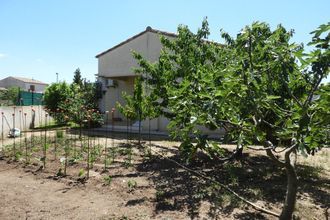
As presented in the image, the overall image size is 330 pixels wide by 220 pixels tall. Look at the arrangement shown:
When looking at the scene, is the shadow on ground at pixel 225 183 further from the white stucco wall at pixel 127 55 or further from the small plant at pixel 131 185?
the white stucco wall at pixel 127 55

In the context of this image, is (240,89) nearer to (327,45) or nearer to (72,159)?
(327,45)

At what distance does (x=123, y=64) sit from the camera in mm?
18156

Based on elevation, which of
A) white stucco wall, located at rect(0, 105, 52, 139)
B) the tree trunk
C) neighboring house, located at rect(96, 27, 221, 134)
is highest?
neighboring house, located at rect(96, 27, 221, 134)

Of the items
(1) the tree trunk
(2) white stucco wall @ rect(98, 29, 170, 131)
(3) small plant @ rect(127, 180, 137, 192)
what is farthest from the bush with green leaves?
(2) white stucco wall @ rect(98, 29, 170, 131)

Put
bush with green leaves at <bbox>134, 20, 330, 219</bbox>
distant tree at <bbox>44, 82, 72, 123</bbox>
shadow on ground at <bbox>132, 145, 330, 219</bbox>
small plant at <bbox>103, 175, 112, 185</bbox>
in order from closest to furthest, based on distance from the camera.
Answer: bush with green leaves at <bbox>134, 20, 330, 219</bbox> < shadow on ground at <bbox>132, 145, 330, 219</bbox> < small plant at <bbox>103, 175, 112, 185</bbox> < distant tree at <bbox>44, 82, 72, 123</bbox>

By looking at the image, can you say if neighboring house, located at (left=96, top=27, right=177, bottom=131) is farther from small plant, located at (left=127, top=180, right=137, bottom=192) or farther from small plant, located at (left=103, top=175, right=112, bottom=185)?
small plant, located at (left=127, top=180, right=137, bottom=192)

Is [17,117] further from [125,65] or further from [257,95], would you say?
[257,95]

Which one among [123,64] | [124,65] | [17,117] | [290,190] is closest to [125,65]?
[124,65]

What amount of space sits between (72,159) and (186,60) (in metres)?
3.82

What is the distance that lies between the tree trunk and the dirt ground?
1.37 feet

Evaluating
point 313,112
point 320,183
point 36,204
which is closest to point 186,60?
point 320,183

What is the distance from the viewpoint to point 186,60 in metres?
7.53

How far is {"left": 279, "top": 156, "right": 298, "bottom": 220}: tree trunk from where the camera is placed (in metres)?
3.67

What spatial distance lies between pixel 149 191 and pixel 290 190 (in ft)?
8.51
